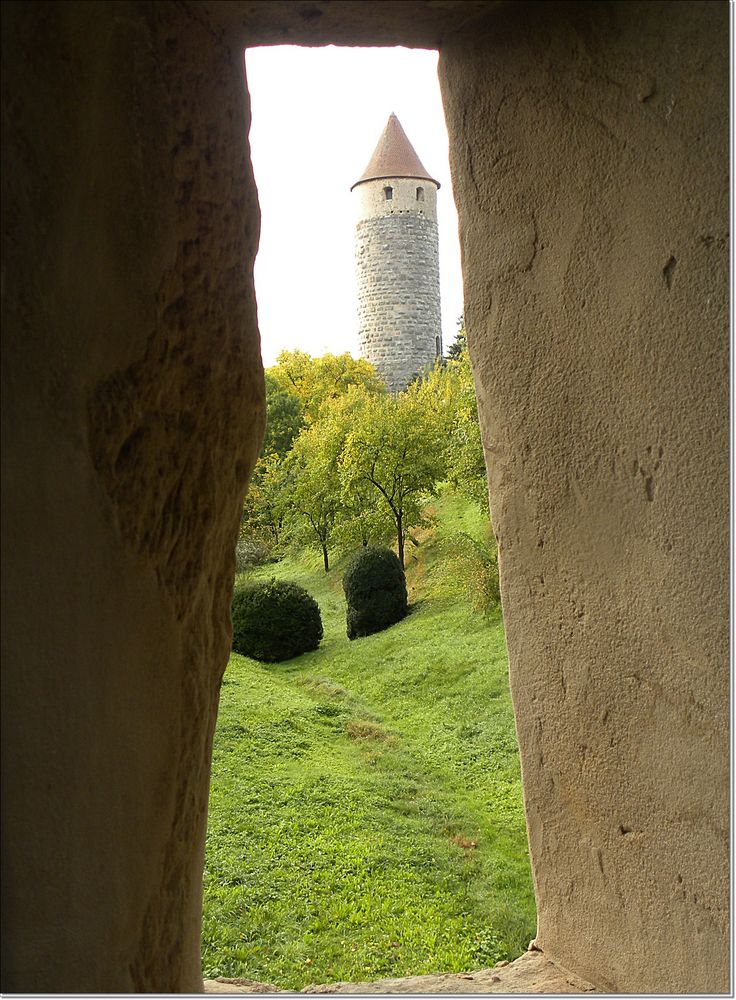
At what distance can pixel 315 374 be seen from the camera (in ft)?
81.6

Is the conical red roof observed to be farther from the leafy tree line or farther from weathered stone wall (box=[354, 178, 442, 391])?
the leafy tree line

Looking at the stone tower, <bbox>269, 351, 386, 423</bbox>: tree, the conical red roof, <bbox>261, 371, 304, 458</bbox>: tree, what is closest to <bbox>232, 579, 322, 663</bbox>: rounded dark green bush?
<bbox>261, 371, 304, 458</bbox>: tree

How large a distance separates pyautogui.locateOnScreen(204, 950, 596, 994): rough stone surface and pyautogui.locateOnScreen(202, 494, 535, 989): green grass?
1696mm

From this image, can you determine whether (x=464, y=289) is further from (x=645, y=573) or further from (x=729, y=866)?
(x=729, y=866)

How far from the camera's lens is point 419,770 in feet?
26.4

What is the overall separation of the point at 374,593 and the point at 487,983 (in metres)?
11.2

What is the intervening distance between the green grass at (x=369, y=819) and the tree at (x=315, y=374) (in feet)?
42.9

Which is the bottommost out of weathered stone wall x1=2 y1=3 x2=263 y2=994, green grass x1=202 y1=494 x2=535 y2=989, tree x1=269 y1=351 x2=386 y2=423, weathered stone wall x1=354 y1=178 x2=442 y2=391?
green grass x1=202 y1=494 x2=535 y2=989

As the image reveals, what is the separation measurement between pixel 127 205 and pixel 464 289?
134 cm

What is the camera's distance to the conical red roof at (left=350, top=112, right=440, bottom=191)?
88.2 feet

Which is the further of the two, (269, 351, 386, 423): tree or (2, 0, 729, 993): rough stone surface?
(269, 351, 386, 423): tree

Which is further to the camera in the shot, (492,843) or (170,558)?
(492,843)

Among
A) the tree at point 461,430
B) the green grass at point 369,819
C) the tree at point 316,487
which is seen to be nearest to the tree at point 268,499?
the tree at point 316,487

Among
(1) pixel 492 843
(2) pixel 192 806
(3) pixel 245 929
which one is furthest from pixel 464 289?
(1) pixel 492 843
